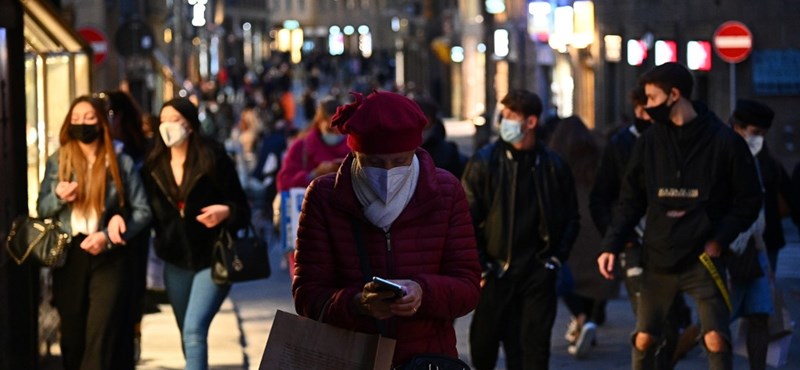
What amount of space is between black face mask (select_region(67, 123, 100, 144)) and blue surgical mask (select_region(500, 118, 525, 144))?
1997 millimetres

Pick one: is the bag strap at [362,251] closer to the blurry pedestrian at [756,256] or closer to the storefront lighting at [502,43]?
the blurry pedestrian at [756,256]

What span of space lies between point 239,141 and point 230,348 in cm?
Answer: 3186

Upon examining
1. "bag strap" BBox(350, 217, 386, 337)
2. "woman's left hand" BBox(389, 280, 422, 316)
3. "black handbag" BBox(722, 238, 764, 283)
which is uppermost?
"bag strap" BBox(350, 217, 386, 337)

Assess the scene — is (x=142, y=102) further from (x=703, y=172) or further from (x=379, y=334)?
(x=379, y=334)

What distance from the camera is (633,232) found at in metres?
8.96

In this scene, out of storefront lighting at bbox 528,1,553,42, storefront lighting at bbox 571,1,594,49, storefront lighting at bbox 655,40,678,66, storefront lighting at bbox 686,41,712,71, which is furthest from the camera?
storefront lighting at bbox 528,1,553,42

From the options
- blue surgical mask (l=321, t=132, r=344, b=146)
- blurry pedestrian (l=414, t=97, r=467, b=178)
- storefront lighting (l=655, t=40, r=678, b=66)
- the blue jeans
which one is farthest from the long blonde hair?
storefront lighting (l=655, t=40, r=678, b=66)

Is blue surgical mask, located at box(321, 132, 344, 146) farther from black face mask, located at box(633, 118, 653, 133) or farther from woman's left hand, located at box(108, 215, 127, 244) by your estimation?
Answer: woman's left hand, located at box(108, 215, 127, 244)

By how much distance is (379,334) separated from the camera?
552 centimetres

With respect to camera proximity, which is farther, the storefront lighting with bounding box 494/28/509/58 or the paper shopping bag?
the storefront lighting with bounding box 494/28/509/58

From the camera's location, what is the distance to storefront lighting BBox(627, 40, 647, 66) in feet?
128

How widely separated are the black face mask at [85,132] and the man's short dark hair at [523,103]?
6.72 feet

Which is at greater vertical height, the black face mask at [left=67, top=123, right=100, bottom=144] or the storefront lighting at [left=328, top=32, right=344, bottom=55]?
the storefront lighting at [left=328, top=32, right=344, bottom=55]

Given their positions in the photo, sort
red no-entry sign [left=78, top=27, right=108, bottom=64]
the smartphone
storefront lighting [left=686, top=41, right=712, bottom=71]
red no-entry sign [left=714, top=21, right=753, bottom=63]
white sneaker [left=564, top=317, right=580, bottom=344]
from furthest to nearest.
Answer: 1. storefront lighting [left=686, top=41, right=712, bottom=71]
2. red no-entry sign [left=714, top=21, right=753, bottom=63]
3. red no-entry sign [left=78, top=27, right=108, bottom=64]
4. white sneaker [left=564, top=317, right=580, bottom=344]
5. the smartphone
